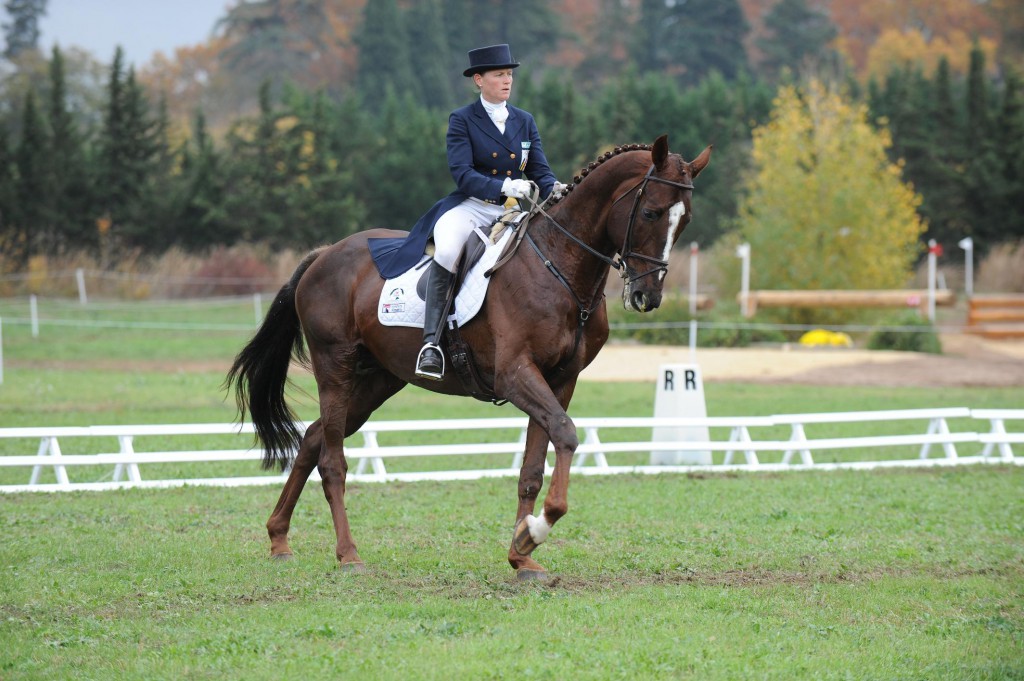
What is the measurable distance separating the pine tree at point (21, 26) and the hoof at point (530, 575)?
81345 mm

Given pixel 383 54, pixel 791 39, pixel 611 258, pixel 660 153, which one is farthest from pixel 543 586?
pixel 791 39

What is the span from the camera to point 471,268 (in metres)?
7.43

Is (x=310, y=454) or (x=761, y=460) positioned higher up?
(x=310, y=454)

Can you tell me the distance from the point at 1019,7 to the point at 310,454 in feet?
262

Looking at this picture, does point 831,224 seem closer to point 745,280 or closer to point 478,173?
point 745,280

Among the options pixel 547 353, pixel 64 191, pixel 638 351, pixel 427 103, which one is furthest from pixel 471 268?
pixel 427 103

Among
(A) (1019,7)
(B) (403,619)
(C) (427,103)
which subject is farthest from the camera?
(A) (1019,7)

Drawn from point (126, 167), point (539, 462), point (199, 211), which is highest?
point (126, 167)

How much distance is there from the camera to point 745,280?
105 feet

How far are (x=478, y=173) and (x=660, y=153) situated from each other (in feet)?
4.22

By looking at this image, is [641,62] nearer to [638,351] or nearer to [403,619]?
[638,351]

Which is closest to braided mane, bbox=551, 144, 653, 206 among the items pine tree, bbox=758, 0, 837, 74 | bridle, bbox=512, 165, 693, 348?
bridle, bbox=512, 165, 693, 348

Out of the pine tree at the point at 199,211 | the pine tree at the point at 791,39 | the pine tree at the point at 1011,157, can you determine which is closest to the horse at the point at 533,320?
the pine tree at the point at 199,211

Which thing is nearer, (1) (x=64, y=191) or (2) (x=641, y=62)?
(1) (x=64, y=191)
